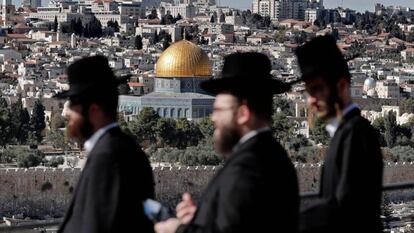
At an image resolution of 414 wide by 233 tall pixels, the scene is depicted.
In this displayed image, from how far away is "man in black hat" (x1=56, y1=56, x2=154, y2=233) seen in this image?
3902 millimetres

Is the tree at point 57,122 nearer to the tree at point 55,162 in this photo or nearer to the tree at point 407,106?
the tree at point 55,162

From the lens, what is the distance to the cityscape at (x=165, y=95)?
29.3m

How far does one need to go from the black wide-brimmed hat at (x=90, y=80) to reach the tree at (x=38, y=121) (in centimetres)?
3542

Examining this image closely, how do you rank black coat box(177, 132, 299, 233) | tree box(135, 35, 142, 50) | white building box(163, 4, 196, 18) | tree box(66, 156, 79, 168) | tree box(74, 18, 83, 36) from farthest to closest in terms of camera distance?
white building box(163, 4, 196, 18) → tree box(74, 18, 83, 36) → tree box(135, 35, 142, 50) → tree box(66, 156, 79, 168) → black coat box(177, 132, 299, 233)

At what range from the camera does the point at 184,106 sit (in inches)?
1606

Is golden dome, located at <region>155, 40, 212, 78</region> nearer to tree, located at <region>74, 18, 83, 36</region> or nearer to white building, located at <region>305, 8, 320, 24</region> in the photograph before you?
tree, located at <region>74, 18, 83, 36</region>

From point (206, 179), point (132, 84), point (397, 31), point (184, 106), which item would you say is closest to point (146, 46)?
point (397, 31)

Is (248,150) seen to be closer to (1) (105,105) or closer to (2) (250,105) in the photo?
(2) (250,105)

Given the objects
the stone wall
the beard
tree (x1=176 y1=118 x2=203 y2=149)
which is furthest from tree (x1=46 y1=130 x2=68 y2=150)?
the beard

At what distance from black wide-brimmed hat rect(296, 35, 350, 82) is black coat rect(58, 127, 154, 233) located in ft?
1.79

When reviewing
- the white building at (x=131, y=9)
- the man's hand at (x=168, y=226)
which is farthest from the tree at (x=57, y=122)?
the white building at (x=131, y=9)

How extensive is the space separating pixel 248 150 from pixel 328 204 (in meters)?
0.42

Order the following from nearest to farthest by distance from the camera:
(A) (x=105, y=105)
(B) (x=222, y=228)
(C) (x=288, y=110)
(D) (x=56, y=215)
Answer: (B) (x=222, y=228) → (A) (x=105, y=105) → (D) (x=56, y=215) → (C) (x=288, y=110)

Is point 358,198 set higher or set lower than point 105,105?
lower
